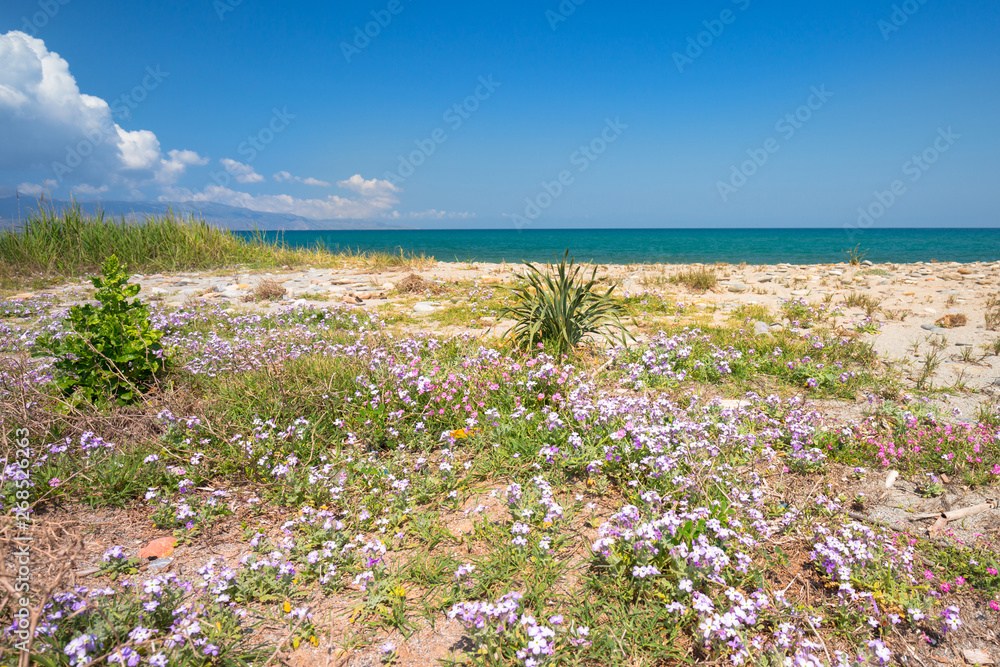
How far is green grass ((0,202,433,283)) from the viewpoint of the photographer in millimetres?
12055

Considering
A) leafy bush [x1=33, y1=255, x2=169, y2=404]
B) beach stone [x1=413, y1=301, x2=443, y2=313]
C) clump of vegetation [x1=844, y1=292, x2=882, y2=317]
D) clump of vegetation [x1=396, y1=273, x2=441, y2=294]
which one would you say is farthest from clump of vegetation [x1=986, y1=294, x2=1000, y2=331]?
leafy bush [x1=33, y1=255, x2=169, y2=404]

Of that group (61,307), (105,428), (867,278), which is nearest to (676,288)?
(867,278)

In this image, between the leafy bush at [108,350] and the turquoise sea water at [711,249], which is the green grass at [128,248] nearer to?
the turquoise sea water at [711,249]

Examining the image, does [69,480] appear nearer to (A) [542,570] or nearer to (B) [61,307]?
(A) [542,570]

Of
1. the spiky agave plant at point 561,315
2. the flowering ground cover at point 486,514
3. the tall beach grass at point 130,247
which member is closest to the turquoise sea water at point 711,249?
the tall beach grass at point 130,247

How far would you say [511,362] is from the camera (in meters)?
4.95

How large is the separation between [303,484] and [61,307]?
8699 millimetres

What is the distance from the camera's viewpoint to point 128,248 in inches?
525

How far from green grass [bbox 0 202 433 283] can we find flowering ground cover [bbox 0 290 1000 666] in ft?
37.3

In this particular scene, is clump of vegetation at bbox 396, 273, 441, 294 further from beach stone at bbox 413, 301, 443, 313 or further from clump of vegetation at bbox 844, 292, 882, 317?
clump of vegetation at bbox 844, 292, 882, 317

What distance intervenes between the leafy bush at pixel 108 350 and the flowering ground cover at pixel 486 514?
20cm

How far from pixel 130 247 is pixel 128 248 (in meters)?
0.09

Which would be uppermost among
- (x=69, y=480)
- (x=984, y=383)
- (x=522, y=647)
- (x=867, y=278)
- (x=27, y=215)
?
(x=27, y=215)

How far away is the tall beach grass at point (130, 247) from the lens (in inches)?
475
